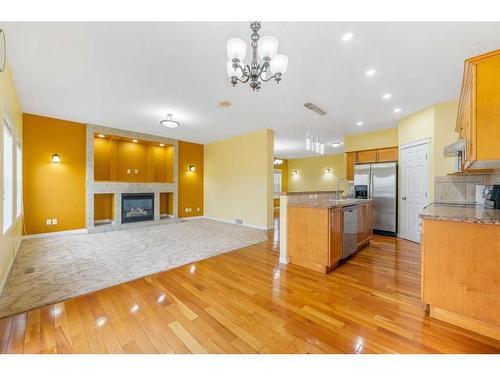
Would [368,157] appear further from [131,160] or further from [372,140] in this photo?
[131,160]

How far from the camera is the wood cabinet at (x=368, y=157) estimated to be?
5.37 meters

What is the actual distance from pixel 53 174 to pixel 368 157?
805 cm

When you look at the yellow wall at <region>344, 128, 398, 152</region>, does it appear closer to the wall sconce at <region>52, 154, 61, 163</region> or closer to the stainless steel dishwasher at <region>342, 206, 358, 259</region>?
the stainless steel dishwasher at <region>342, 206, 358, 259</region>

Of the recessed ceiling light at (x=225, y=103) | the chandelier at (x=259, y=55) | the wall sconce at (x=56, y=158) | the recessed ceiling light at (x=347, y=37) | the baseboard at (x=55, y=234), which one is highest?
the recessed ceiling light at (x=225, y=103)

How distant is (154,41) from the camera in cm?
222

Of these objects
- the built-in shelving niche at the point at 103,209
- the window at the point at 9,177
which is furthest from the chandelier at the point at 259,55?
the built-in shelving niche at the point at 103,209

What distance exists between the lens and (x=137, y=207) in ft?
20.5

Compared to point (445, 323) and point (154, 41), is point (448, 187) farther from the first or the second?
point (154, 41)

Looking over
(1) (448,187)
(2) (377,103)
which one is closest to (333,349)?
(1) (448,187)

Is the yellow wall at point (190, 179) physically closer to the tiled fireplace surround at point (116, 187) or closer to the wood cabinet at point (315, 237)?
the tiled fireplace surround at point (116, 187)

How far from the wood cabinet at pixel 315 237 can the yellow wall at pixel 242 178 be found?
8.18 feet

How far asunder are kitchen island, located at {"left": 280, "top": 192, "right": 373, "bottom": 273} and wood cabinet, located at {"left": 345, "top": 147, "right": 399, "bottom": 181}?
110 inches

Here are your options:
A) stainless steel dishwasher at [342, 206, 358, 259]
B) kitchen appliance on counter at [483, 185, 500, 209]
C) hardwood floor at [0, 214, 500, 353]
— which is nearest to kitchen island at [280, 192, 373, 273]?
stainless steel dishwasher at [342, 206, 358, 259]
